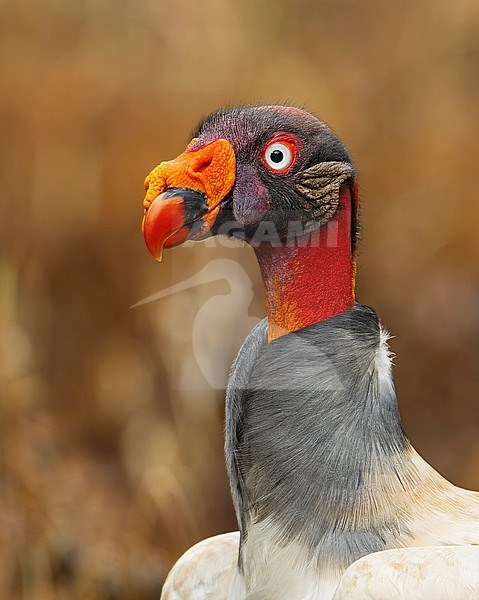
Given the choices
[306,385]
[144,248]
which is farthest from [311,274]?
[144,248]

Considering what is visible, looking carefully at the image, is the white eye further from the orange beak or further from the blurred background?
the blurred background

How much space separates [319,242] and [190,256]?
54cm

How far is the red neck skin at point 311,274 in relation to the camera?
1.36 meters

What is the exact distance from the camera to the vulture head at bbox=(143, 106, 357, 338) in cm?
128

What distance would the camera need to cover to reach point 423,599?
120cm

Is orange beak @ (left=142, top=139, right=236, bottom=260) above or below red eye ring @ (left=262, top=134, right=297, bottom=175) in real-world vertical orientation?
below

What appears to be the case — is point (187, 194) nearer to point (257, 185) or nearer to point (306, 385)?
point (257, 185)

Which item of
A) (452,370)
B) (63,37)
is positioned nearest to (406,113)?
(452,370)

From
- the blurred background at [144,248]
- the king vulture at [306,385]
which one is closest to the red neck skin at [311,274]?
the king vulture at [306,385]

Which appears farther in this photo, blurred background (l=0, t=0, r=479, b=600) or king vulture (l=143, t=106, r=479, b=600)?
blurred background (l=0, t=0, r=479, b=600)

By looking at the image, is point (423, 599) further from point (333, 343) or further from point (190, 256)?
point (190, 256)

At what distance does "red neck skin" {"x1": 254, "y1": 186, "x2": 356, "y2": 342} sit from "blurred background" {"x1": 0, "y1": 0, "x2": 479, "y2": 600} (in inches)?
29.3

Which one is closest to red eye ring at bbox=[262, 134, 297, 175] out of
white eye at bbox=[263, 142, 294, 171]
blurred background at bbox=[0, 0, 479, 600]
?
white eye at bbox=[263, 142, 294, 171]

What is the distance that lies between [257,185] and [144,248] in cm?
124
